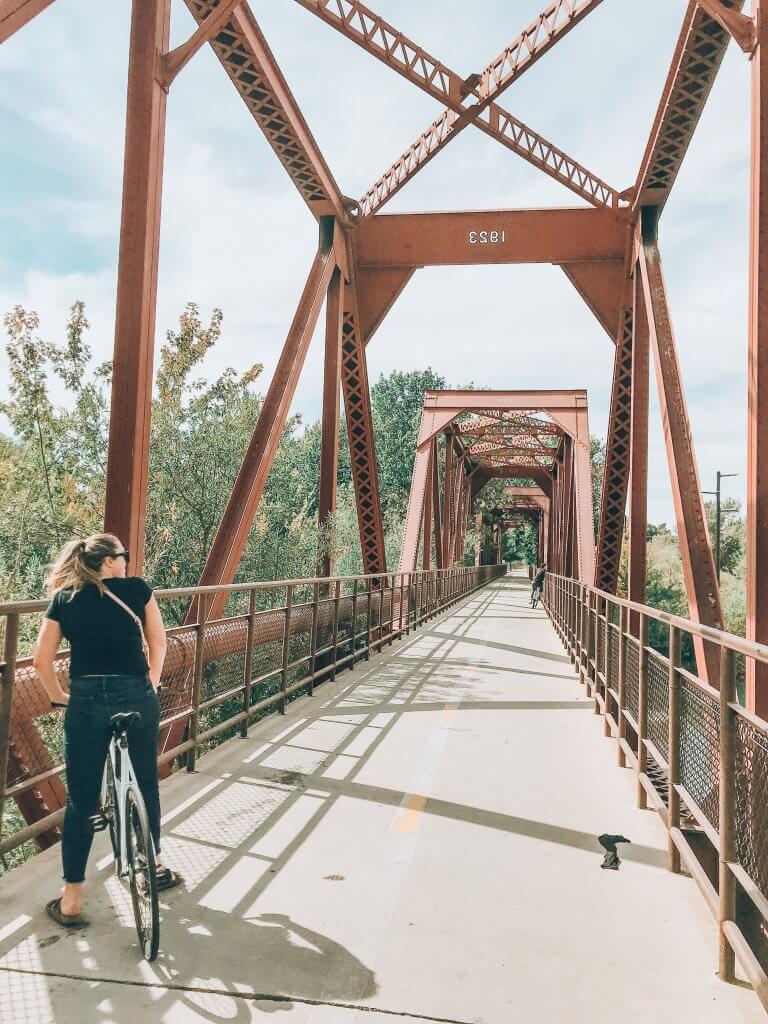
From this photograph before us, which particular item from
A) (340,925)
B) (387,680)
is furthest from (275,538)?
(340,925)

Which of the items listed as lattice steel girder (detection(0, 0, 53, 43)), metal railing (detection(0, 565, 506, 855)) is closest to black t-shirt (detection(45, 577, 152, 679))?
metal railing (detection(0, 565, 506, 855))

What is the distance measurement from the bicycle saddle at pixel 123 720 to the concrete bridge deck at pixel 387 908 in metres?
0.76

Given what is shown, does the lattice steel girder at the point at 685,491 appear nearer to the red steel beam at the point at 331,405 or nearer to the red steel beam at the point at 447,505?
the red steel beam at the point at 331,405

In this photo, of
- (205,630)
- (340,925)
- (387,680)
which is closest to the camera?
(340,925)

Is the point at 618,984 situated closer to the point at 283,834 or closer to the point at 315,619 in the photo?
the point at 283,834

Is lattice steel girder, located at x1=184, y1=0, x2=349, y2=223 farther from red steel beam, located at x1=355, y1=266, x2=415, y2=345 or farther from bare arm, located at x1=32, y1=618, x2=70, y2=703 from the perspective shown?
bare arm, located at x1=32, y1=618, x2=70, y2=703

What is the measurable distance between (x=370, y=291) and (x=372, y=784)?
8679mm

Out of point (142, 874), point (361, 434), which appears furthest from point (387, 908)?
point (361, 434)

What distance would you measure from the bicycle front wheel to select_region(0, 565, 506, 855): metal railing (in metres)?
0.72

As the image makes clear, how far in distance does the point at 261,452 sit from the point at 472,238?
636 centimetres

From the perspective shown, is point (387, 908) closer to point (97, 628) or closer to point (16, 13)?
point (97, 628)

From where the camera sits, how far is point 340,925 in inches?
119

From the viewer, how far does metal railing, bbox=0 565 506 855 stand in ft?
11.6

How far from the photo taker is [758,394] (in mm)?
4551
